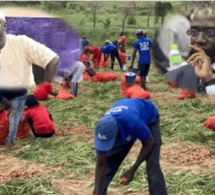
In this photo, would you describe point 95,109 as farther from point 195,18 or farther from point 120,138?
point 195,18

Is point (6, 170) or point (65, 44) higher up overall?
point (65, 44)

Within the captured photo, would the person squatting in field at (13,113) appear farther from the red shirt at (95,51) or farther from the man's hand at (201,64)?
the red shirt at (95,51)

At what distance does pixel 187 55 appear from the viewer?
3.63ft

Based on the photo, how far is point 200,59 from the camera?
3.56 ft

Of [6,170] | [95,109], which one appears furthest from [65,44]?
[95,109]

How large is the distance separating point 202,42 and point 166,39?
83 millimetres

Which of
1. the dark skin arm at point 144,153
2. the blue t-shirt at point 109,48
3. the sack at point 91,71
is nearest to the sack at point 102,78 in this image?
the sack at point 91,71

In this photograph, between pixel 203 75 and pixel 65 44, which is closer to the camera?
pixel 203 75

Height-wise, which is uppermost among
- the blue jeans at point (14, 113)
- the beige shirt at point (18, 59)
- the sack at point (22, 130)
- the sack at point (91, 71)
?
the beige shirt at point (18, 59)

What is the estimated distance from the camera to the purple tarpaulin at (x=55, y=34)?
1.40 meters

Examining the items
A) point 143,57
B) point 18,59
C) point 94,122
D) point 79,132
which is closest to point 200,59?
point 18,59

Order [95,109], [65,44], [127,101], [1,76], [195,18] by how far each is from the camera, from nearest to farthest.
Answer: [195,18]
[65,44]
[1,76]
[127,101]
[95,109]

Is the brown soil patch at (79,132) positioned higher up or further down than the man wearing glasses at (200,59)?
further down

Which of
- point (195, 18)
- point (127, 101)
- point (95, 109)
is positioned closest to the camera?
point (195, 18)
